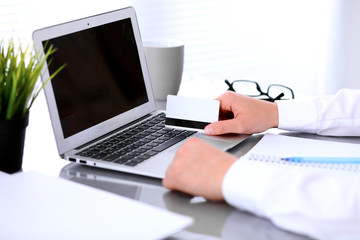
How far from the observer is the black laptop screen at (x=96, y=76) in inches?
46.3

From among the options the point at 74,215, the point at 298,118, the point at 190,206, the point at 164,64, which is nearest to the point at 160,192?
the point at 190,206

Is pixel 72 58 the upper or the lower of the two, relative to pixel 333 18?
upper

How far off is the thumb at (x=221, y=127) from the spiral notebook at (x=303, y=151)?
0.07 meters

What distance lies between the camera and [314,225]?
0.89 meters

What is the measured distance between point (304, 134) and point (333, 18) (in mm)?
2235

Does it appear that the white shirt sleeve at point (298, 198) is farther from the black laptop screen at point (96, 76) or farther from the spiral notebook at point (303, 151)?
the black laptop screen at point (96, 76)

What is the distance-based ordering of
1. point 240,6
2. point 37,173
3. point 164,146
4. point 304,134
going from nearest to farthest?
point 37,173 < point 164,146 < point 304,134 < point 240,6

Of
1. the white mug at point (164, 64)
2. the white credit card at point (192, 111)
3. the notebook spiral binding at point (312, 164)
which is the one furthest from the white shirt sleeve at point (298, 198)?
the white mug at point (164, 64)

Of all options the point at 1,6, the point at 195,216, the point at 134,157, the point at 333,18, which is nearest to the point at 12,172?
the point at 134,157

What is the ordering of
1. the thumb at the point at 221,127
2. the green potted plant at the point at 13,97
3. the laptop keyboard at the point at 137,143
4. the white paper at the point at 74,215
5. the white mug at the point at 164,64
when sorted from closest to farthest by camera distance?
the white paper at the point at 74,215 → the green potted plant at the point at 13,97 → the laptop keyboard at the point at 137,143 → the thumb at the point at 221,127 → the white mug at the point at 164,64

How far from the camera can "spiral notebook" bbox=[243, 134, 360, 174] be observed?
109 cm

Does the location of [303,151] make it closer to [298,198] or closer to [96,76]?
[298,198]

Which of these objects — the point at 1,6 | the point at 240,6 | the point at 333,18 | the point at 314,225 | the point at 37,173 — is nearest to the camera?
the point at 314,225

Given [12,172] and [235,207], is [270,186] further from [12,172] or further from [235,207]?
[12,172]
